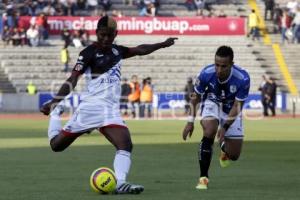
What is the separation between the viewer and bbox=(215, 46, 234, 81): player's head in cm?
1523

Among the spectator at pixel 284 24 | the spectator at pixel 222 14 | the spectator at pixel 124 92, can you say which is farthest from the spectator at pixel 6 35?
the spectator at pixel 284 24

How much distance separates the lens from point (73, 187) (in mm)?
15156

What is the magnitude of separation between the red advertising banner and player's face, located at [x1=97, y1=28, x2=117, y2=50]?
43601 millimetres

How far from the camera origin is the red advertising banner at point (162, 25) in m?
58.1

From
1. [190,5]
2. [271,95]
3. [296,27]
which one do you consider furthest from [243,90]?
[190,5]

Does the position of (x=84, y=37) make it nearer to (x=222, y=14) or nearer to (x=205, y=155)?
(x=222, y=14)

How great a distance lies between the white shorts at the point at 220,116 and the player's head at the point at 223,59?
0.75m

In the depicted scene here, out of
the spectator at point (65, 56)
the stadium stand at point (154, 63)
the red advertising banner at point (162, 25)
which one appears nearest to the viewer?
the spectator at point (65, 56)

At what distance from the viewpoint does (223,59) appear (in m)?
15.3

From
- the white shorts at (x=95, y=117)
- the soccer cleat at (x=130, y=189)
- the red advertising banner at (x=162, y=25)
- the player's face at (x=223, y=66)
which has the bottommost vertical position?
the red advertising banner at (x=162, y=25)

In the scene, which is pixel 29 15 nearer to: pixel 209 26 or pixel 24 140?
pixel 209 26

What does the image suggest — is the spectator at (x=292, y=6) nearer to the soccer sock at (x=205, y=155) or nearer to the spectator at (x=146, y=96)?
the spectator at (x=146, y=96)

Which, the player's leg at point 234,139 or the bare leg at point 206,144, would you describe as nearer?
the bare leg at point 206,144

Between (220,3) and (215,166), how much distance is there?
44347 mm
